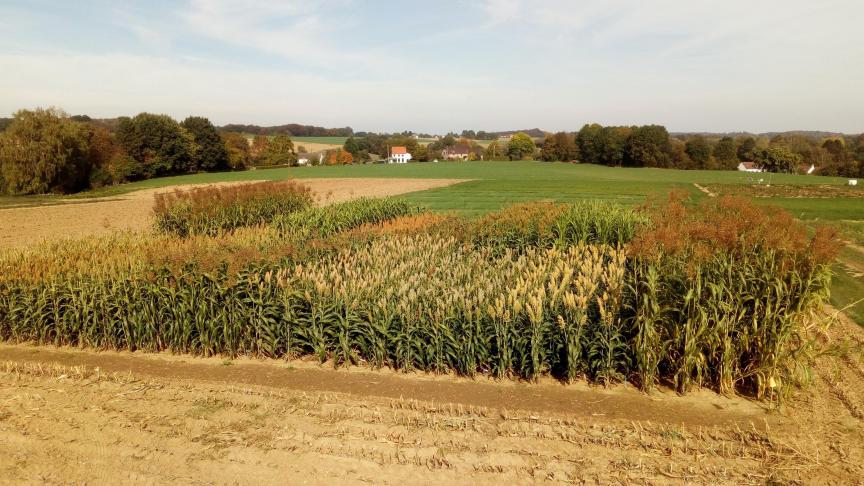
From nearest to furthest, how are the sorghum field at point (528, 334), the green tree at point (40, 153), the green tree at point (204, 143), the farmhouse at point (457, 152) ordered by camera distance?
the sorghum field at point (528, 334)
the green tree at point (40, 153)
the green tree at point (204, 143)
the farmhouse at point (457, 152)

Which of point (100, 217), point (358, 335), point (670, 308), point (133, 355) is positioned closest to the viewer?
point (670, 308)

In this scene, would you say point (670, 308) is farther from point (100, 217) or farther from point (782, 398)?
point (100, 217)

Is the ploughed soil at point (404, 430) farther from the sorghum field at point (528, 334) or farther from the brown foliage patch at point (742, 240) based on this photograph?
the brown foliage patch at point (742, 240)

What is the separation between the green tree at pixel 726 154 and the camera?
80812 mm

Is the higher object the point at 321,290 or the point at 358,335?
the point at 321,290

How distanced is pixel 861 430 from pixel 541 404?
3043 mm

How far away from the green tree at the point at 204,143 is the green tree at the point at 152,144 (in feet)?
10.9

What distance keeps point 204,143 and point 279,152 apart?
18565 millimetres

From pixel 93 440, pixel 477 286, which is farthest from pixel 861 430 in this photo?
pixel 93 440

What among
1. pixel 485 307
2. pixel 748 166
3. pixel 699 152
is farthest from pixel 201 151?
pixel 748 166

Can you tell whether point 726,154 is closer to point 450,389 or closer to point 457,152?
point 457,152

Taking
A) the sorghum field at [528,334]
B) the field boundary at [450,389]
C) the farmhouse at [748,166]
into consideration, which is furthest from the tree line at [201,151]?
the field boundary at [450,389]

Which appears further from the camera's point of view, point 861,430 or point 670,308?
point 670,308

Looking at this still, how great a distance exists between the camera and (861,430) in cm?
495
